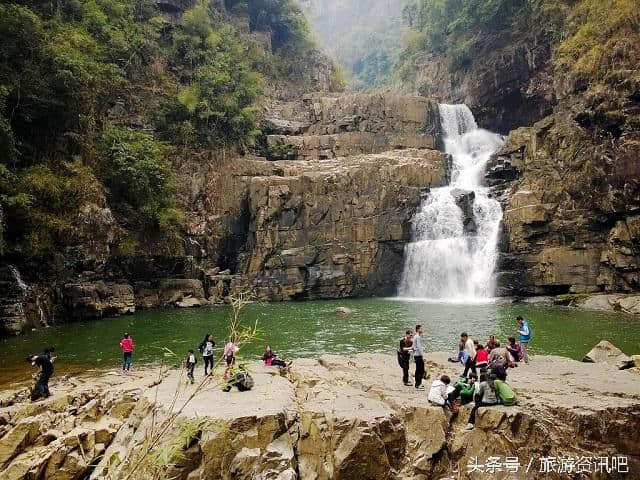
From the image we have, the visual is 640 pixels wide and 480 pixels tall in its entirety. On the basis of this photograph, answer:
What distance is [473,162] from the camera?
47.2 meters

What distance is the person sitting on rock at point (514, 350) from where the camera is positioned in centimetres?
1423

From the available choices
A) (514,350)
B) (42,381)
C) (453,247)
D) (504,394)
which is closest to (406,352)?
(504,394)

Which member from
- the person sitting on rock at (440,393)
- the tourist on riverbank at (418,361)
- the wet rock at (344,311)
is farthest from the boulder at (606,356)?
the wet rock at (344,311)

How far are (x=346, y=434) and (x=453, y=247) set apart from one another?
1267 inches

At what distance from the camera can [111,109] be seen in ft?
135

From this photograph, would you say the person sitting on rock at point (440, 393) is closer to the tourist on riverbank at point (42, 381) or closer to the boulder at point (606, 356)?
the boulder at point (606, 356)

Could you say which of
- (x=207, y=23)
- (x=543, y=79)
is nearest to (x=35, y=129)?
(x=207, y=23)

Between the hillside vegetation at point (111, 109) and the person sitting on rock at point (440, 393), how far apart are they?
21.7 m

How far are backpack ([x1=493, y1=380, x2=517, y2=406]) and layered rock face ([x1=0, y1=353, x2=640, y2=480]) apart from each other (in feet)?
0.70

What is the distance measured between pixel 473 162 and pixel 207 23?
32844 millimetres

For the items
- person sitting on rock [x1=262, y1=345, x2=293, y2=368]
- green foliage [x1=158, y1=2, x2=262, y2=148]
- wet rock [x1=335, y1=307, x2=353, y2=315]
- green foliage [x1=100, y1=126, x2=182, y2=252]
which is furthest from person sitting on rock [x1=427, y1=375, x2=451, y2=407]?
green foliage [x1=158, y1=2, x2=262, y2=148]

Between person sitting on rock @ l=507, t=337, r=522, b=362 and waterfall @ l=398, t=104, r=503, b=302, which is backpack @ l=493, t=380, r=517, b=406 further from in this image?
waterfall @ l=398, t=104, r=503, b=302

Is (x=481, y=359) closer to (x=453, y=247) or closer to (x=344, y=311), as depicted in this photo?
(x=344, y=311)

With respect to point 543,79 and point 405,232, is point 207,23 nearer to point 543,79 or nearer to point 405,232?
point 405,232
